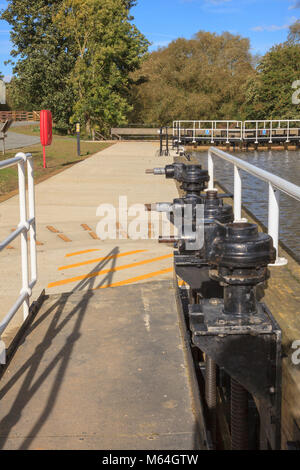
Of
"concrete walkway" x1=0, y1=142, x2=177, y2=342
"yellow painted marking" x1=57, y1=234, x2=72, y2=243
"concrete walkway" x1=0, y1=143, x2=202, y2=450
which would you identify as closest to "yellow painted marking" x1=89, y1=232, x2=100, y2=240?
Result: "concrete walkway" x1=0, y1=142, x2=177, y2=342

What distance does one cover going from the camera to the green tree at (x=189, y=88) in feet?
199

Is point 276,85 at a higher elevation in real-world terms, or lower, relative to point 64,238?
higher

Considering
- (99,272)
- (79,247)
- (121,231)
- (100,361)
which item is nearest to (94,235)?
(121,231)

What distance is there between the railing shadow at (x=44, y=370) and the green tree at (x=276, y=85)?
51997 mm

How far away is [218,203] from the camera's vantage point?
4887mm

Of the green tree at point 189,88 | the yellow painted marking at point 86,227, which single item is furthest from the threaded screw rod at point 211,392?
the green tree at point 189,88

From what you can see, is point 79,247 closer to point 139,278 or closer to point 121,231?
point 121,231

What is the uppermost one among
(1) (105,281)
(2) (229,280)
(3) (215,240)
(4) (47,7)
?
(4) (47,7)

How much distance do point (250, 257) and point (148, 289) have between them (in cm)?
289

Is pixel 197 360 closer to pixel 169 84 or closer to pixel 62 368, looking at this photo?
pixel 62 368

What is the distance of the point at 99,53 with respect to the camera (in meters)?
49.5

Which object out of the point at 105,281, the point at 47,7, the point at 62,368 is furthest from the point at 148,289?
the point at 47,7

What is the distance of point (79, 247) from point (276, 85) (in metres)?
50.8

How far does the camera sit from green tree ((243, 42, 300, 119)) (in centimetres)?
5447
